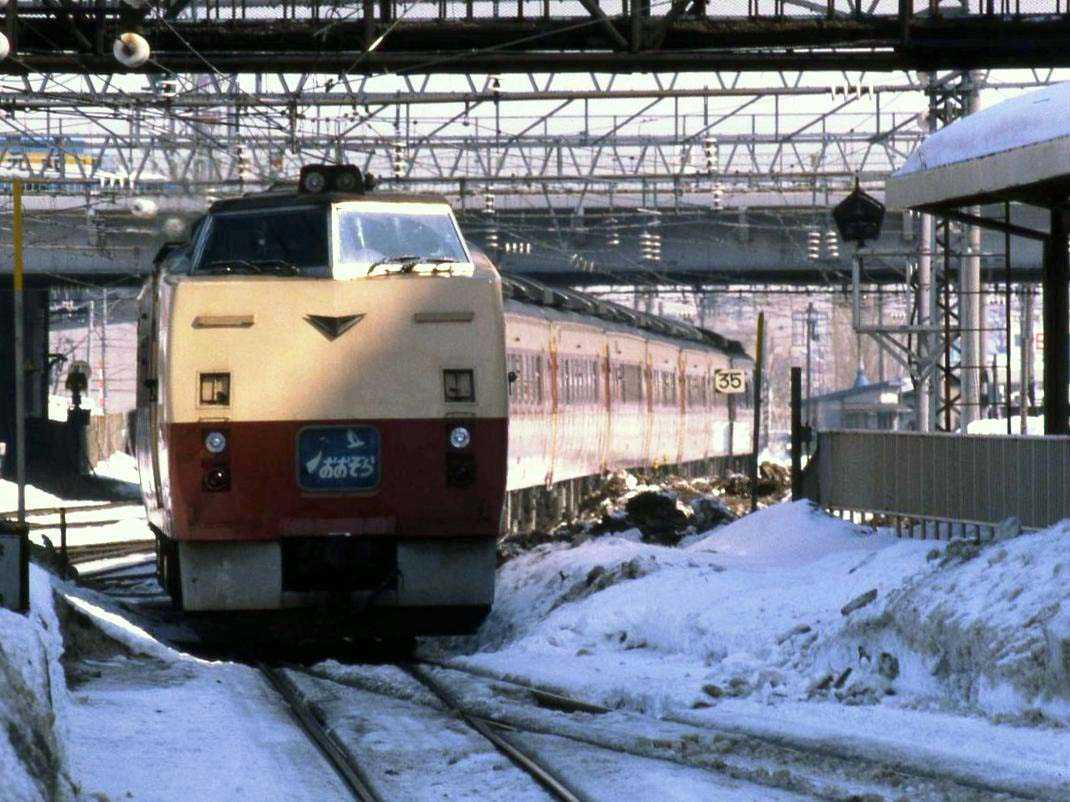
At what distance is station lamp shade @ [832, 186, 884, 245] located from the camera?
27672 millimetres

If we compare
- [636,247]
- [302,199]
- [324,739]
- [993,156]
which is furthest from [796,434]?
[636,247]

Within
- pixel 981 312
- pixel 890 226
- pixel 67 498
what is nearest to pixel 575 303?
pixel 981 312

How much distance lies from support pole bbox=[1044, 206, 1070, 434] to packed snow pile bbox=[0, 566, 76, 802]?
1013 cm

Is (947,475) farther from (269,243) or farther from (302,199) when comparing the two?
(269,243)

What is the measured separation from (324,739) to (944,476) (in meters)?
7.78

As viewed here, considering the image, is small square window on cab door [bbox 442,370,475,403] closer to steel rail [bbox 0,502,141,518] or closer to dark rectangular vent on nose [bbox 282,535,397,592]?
dark rectangular vent on nose [bbox 282,535,397,592]

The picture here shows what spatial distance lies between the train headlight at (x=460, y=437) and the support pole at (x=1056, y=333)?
236 inches

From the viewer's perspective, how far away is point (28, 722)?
24.8 feet

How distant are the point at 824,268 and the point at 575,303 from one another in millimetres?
23806

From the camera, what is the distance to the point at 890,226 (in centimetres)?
5178

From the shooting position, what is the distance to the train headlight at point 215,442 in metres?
13.5

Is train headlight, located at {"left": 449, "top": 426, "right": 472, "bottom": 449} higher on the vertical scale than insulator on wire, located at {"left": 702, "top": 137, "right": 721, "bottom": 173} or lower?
lower

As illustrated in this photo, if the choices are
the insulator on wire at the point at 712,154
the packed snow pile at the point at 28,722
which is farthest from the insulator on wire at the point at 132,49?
the insulator on wire at the point at 712,154

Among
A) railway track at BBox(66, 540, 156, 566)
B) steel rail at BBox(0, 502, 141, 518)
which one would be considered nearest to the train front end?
railway track at BBox(66, 540, 156, 566)
